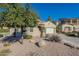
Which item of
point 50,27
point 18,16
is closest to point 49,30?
point 50,27

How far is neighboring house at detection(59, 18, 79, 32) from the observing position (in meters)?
13.1

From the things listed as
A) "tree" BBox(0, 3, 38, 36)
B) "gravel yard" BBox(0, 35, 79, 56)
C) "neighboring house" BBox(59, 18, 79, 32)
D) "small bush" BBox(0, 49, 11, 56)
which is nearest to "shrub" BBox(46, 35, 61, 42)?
"gravel yard" BBox(0, 35, 79, 56)

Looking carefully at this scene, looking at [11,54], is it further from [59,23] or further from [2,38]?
[59,23]

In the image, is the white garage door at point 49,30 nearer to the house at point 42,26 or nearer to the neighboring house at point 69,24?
the house at point 42,26

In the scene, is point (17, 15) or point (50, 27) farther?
point (50, 27)

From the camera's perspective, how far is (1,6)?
13016 mm

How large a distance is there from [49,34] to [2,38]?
→ 1.61m

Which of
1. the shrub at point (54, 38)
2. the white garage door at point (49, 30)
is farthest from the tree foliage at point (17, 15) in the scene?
the shrub at point (54, 38)

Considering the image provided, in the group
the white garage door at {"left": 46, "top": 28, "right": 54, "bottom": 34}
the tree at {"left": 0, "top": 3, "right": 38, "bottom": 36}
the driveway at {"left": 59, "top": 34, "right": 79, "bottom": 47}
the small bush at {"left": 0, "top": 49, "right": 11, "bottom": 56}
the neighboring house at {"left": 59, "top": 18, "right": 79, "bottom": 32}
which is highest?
the tree at {"left": 0, "top": 3, "right": 38, "bottom": 36}

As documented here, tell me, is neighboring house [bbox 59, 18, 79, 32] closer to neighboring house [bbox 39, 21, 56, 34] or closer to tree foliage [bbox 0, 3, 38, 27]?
neighboring house [bbox 39, 21, 56, 34]

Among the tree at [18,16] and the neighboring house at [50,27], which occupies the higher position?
the tree at [18,16]

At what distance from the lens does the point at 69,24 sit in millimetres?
13281

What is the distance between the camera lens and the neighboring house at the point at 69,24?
515 inches

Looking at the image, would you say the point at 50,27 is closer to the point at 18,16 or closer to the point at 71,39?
the point at 71,39
